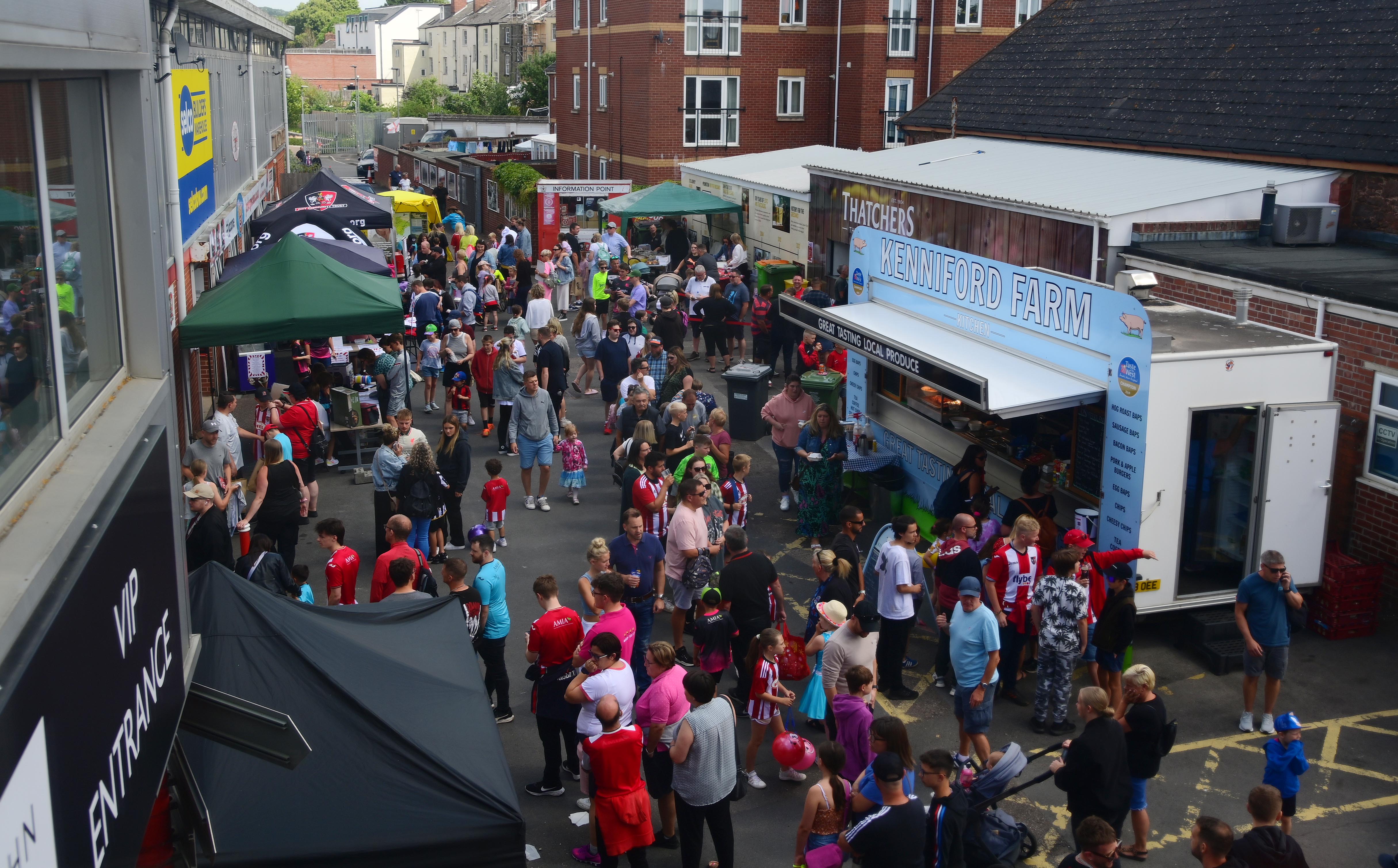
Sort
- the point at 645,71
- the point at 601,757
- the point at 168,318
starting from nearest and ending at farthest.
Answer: the point at 168,318 < the point at 601,757 < the point at 645,71

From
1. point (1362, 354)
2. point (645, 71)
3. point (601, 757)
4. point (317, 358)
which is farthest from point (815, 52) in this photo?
point (601, 757)

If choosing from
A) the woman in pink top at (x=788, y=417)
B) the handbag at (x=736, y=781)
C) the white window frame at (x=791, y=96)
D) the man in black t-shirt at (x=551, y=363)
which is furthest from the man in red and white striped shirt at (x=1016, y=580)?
the white window frame at (x=791, y=96)

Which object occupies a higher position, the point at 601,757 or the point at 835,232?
the point at 835,232

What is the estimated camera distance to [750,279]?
24.6 metres

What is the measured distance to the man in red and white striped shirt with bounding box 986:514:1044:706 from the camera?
29.7ft

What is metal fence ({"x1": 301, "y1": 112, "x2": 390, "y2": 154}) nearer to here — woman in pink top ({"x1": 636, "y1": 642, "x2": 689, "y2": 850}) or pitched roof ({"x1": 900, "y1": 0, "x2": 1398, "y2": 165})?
pitched roof ({"x1": 900, "y1": 0, "x2": 1398, "y2": 165})

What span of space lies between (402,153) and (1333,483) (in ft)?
147

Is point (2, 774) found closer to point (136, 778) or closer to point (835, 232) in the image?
point (136, 778)

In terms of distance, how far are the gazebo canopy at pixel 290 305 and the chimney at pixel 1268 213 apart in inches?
401

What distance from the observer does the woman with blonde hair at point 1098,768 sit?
6.71 meters

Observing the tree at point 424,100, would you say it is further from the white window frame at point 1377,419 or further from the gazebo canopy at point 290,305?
the white window frame at point 1377,419

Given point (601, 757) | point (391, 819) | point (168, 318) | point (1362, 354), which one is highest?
point (168, 318)

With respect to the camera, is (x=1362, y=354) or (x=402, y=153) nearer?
(x=1362, y=354)

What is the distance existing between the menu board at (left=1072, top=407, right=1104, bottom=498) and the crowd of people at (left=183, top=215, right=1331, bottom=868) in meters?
0.46
